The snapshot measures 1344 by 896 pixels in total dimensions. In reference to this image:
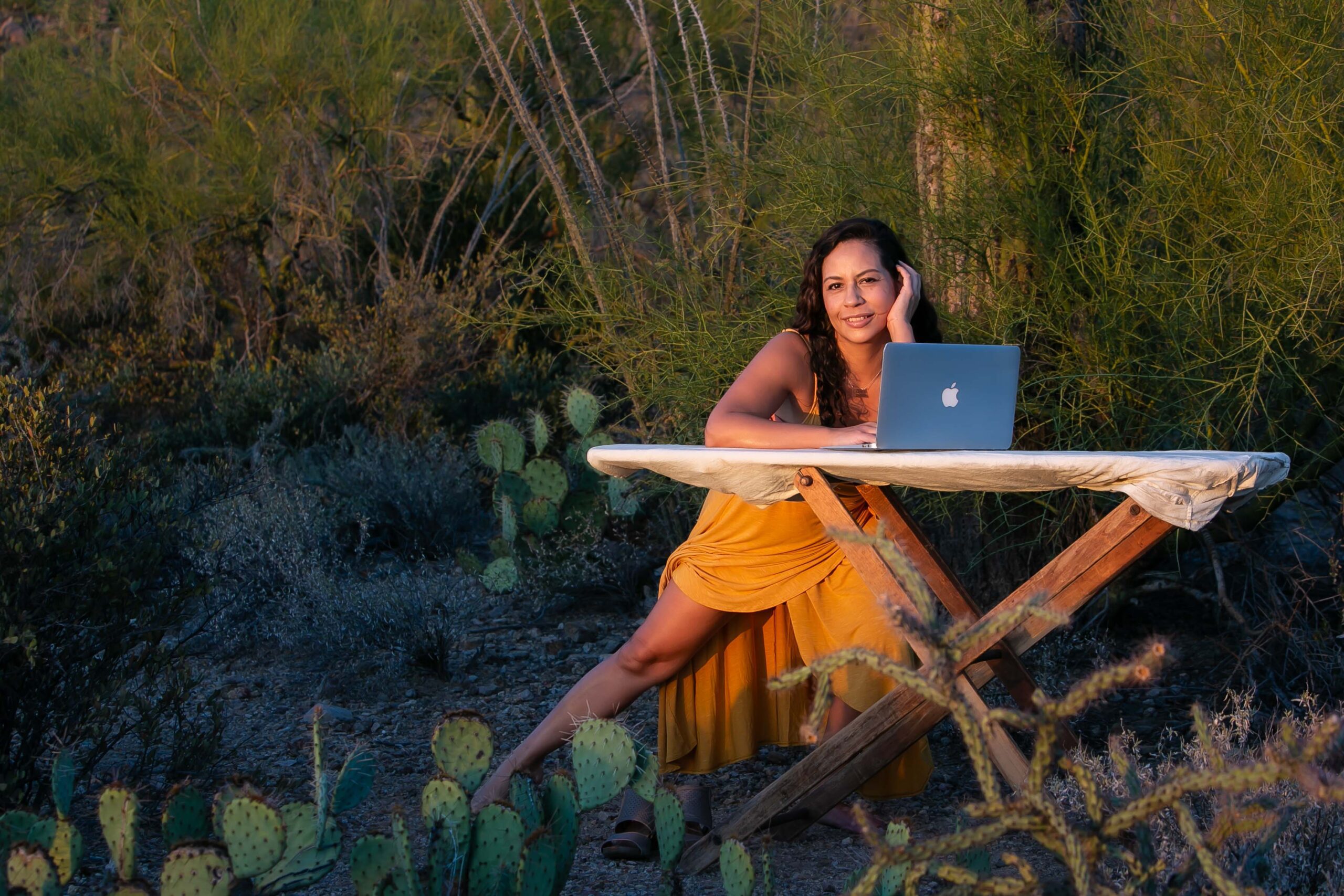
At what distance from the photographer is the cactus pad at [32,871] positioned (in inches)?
71.5

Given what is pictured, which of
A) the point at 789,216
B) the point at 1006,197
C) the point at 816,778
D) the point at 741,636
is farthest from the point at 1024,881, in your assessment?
the point at 789,216

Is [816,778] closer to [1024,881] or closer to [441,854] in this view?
[441,854]

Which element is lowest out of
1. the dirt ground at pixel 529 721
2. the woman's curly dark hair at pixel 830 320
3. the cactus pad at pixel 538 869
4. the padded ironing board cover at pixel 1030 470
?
the dirt ground at pixel 529 721

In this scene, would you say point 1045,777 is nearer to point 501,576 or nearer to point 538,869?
point 538,869

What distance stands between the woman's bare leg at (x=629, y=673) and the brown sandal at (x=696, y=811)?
23cm

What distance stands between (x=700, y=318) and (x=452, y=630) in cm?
132

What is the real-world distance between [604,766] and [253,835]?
642 mm

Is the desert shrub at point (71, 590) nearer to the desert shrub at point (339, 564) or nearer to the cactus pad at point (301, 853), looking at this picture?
the desert shrub at point (339, 564)

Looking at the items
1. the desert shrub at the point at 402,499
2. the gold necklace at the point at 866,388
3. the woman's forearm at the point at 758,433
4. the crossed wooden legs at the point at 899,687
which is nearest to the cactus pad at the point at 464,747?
the crossed wooden legs at the point at 899,687

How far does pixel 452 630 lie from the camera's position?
4238 mm

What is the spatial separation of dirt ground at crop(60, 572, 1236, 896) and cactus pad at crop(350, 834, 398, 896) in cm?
71

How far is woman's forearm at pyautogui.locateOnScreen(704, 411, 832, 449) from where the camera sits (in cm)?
261

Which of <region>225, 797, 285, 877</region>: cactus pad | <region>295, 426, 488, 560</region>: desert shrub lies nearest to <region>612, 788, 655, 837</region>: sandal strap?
<region>225, 797, 285, 877</region>: cactus pad

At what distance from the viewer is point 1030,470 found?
7.03 feet
